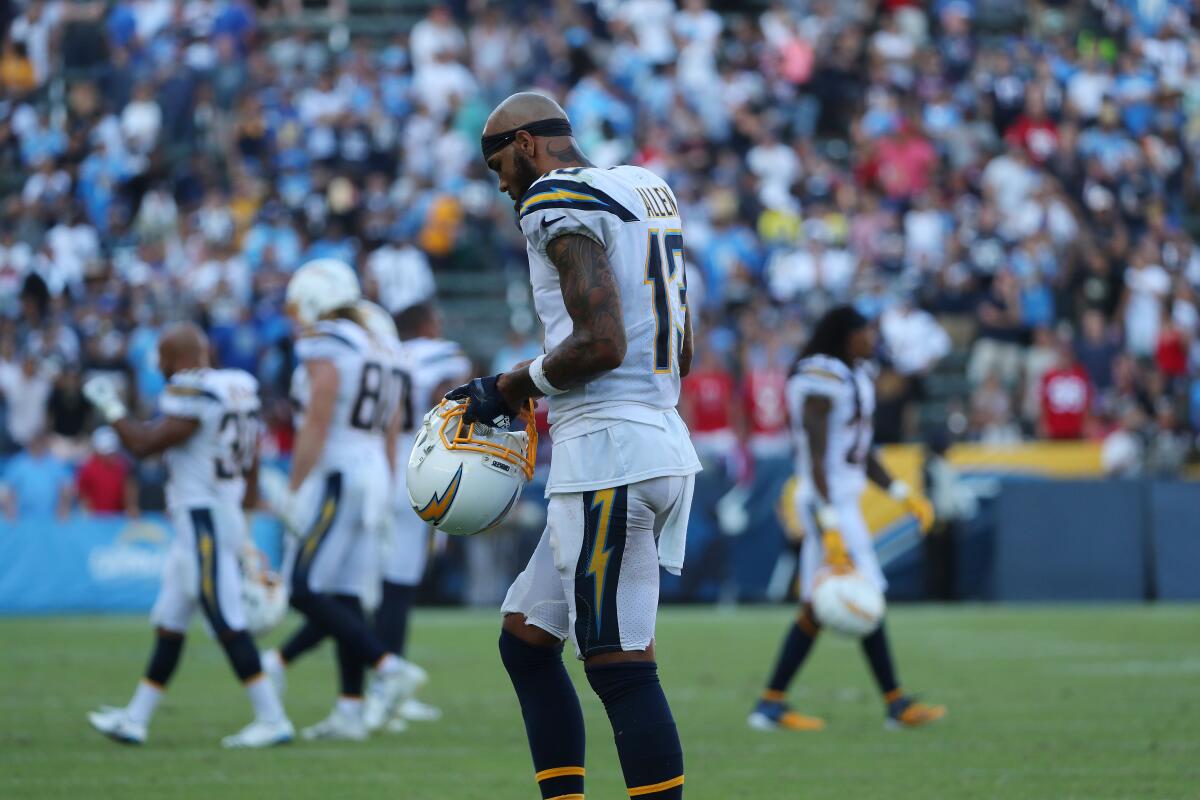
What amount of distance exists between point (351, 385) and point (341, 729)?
1.64m

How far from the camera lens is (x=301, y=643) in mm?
9188

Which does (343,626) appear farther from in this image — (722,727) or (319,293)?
(722,727)

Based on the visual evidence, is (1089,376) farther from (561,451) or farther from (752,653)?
(561,451)

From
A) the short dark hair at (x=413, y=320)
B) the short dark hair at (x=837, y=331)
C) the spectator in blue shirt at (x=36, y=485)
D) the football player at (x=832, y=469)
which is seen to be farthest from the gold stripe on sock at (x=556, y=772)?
the spectator in blue shirt at (x=36, y=485)

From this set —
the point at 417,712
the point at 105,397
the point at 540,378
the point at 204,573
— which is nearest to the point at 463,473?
the point at 540,378

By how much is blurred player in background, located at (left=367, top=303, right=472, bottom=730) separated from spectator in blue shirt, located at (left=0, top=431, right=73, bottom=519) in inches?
308

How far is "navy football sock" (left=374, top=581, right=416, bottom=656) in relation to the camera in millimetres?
9266

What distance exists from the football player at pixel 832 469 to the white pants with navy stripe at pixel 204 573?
2624 mm

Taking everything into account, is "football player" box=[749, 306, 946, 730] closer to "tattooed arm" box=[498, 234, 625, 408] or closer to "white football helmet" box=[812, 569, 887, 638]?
"white football helmet" box=[812, 569, 887, 638]

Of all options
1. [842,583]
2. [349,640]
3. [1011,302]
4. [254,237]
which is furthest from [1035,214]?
[349,640]

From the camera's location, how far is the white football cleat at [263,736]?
8156mm

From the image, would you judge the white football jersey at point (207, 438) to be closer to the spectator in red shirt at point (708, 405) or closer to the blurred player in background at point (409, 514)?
the blurred player in background at point (409, 514)

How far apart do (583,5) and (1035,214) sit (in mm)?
6286

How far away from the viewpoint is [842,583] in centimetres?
888
